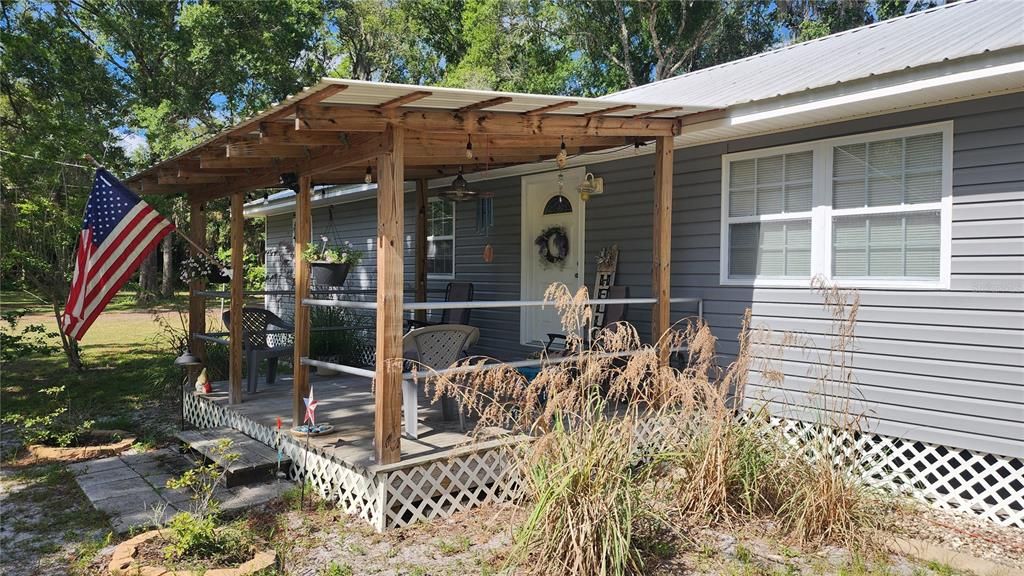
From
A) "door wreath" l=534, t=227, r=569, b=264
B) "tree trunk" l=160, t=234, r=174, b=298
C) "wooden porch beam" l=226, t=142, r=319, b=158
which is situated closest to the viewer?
"wooden porch beam" l=226, t=142, r=319, b=158

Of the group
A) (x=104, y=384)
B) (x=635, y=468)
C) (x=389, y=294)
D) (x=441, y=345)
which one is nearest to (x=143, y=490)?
(x=441, y=345)

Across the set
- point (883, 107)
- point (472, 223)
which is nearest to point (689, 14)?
point (472, 223)

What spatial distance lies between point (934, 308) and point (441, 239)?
654 centimetres

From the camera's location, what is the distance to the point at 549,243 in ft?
25.6

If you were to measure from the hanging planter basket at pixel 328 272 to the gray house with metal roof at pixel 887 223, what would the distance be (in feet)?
8.79

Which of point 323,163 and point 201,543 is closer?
point 201,543

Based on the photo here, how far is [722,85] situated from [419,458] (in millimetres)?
4682

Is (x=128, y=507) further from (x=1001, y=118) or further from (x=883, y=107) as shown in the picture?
(x=1001, y=118)

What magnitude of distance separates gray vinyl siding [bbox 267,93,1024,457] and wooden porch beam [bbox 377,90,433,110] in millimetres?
2673

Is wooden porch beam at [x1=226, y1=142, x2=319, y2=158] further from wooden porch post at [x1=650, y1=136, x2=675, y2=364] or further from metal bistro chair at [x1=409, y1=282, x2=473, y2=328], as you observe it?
metal bistro chair at [x1=409, y1=282, x2=473, y2=328]

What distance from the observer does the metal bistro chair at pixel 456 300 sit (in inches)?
315

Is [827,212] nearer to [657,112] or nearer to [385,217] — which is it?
[657,112]

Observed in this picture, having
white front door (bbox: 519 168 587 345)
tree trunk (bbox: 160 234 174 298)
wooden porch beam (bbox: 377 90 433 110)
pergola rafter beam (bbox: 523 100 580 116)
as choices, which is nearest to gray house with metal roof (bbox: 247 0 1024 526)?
white front door (bbox: 519 168 587 345)

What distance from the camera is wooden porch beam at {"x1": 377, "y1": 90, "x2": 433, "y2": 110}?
364 centimetres
